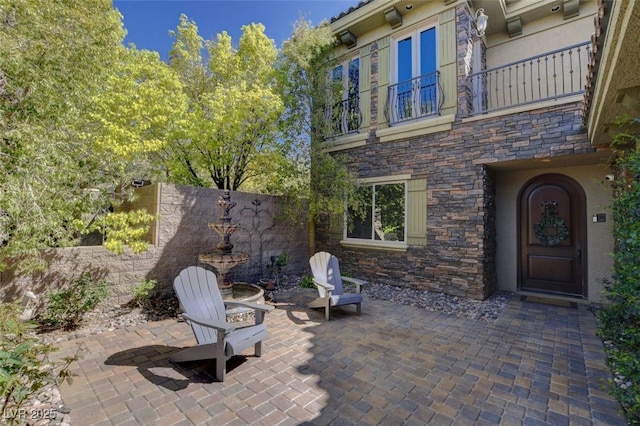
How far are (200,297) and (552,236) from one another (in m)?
7.11

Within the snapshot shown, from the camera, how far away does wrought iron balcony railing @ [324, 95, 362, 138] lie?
8.03 m

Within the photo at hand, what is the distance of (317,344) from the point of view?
3.90 metres

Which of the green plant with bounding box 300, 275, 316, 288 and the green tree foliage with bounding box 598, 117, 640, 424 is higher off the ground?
the green tree foliage with bounding box 598, 117, 640, 424

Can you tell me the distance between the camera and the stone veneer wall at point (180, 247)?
14.6 ft

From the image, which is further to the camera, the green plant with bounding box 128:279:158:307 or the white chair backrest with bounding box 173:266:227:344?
the green plant with bounding box 128:279:158:307

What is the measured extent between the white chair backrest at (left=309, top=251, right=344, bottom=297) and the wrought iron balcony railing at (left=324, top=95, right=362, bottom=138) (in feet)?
13.0

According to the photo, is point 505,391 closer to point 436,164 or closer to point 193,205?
point 436,164

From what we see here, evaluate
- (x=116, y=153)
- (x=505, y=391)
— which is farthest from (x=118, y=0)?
(x=505, y=391)

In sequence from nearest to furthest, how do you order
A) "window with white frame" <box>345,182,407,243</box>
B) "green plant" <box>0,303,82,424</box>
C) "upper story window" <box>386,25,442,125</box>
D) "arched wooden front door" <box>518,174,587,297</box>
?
"green plant" <box>0,303,82,424</box> → "arched wooden front door" <box>518,174,587,297</box> → "upper story window" <box>386,25,442,125</box> → "window with white frame" <box>345,182,407,243</box>

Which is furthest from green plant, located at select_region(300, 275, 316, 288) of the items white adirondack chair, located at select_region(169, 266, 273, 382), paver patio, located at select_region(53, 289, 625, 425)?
white adirondack chair, located at select_region(169, 266, 273, 382)

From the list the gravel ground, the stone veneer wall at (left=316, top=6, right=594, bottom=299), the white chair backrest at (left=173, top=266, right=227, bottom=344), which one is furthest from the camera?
the stone veneer wall at (left=316, top=6, right=594, bottom=299)

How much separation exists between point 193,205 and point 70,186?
7.30 feet

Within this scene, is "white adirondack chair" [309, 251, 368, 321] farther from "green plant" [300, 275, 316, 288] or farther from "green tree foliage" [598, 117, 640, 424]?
"green tree foliage" [598, 117, 640, 424]

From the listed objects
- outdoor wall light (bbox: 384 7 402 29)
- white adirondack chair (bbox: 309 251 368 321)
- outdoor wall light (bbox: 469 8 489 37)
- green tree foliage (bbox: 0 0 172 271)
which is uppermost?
outdoor wall light (bbox: 384 7 402 29)
